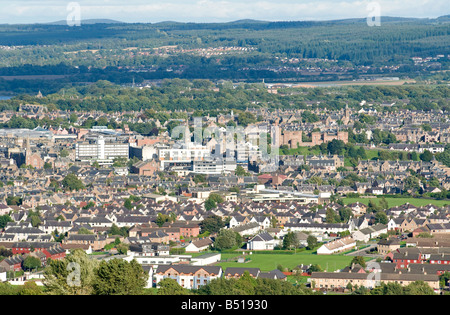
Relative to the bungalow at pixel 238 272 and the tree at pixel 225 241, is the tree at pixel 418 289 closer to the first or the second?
the bungalow at pixel 238 272

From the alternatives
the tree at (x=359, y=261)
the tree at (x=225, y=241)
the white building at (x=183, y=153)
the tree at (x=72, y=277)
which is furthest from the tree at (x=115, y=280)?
the white building at (x=183, y=153)

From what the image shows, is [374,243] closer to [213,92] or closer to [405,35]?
[213,92]

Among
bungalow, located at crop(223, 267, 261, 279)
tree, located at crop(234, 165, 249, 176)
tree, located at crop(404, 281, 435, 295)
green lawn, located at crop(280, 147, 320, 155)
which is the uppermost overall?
tree, located at crop(404, 281, 435, 295)

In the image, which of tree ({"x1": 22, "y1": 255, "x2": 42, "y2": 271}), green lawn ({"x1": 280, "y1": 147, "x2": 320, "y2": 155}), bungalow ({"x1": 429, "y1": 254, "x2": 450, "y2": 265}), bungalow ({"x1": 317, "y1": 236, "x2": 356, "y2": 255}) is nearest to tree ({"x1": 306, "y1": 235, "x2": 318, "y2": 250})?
bungalow ({"x1": 317, "y1": 236, "x2": 356, "y2": 255})

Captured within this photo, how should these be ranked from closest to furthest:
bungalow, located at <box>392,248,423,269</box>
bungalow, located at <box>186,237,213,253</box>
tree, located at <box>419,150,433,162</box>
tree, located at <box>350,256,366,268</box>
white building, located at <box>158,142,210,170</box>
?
tree, located at <box>350,256,366,268</box> < bungalow, located at <box>392,248,423,269</box> < bungalow, located at <box>186,237,213,253</box> < white building, located at <box>158,142,210,170</box> < tree, located at <box>419,150,433,162</box>

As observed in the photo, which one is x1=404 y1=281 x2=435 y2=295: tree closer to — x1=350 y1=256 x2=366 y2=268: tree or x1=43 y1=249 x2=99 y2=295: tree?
x1=350 y1=256 x2=366 y2=268: tree
